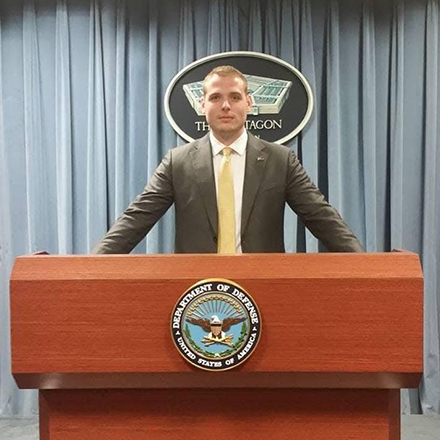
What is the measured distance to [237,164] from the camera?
1534 mm

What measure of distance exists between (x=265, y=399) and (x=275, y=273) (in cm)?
24

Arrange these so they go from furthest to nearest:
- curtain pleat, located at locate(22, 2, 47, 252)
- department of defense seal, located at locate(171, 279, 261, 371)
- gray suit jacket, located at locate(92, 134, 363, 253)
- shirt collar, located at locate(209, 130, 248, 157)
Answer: curtain pleat, located at locate(22, 2, 47, 252), shirt collar, located at locate(209, 130, 248, 157), gray suit jacket, located at locate(92, 134, 363, 253), department of defense seal, located at locate(171, 279, 261, 371)

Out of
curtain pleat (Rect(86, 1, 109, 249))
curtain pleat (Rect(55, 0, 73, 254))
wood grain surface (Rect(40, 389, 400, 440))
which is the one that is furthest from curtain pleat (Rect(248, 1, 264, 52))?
wood grain surface (Rect(40, 389, 400, 440))

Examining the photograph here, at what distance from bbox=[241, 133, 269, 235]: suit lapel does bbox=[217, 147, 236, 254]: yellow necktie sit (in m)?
0.03

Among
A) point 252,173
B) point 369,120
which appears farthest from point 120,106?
point 252,173

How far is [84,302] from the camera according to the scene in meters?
0.96

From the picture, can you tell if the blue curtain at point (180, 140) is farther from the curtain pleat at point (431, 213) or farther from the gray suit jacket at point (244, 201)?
the gray suit jacket at point (244, 201)

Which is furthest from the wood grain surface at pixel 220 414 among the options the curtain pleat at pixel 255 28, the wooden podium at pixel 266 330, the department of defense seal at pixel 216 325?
the curtain pleat at pixel 255 28

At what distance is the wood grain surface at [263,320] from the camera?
37.1 inches

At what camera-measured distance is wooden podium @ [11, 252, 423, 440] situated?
942mm

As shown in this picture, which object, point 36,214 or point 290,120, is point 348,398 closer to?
point 290,120

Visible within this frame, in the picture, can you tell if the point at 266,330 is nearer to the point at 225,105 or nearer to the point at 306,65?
the point at 225,105

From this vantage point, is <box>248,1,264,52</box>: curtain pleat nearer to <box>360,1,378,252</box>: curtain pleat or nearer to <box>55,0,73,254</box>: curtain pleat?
<box>360,1,378,252</box>: curtain pleat

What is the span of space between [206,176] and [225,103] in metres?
0.20
